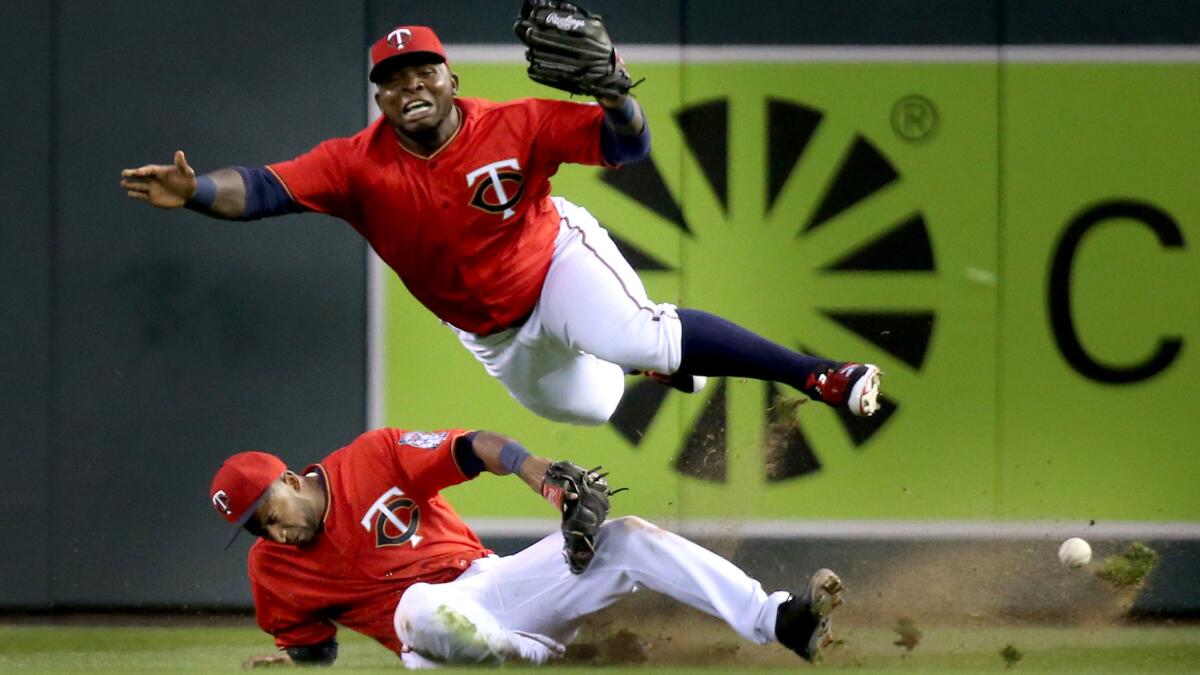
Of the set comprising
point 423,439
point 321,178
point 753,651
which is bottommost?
point 753,651

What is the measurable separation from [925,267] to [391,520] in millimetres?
2693

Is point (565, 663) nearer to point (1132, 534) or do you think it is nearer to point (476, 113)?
point (476, 113)

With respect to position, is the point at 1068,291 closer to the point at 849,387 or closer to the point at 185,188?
the point at 849,387

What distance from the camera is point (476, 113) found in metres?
4.88

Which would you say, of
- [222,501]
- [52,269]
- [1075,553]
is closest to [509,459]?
[222,501]

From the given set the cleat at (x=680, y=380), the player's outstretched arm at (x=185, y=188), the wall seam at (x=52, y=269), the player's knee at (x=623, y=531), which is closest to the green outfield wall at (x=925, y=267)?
the wall seam at (x=52, y=269)

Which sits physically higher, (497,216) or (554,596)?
(497,216)

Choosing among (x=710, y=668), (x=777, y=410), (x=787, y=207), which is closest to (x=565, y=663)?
(x=710, y=668)

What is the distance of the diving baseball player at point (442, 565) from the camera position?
4484 mm

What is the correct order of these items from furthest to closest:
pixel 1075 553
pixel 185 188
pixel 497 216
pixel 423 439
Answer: pixel 1075 553, pixel 423 439, pixel 497 216, pixel 185 188

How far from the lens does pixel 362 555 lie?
491 centimetres

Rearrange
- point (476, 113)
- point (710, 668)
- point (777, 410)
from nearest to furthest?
point (710, 668)
point (476, 113)
point (777, 410)

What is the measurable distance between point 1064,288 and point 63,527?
384 cm

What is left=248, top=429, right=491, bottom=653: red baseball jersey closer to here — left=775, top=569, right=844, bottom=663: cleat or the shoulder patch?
the shoulder patch
